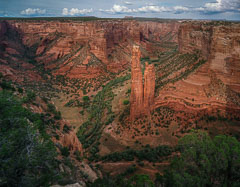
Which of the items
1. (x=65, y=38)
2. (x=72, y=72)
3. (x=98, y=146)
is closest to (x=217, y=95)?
(x=98, y=146)

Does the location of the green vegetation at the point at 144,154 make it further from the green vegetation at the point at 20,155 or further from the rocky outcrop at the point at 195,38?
the rocky outcrop at the point at 195,38

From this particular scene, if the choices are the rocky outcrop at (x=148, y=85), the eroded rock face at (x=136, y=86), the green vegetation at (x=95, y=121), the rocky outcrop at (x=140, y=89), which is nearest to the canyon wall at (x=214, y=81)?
the rocky outcrop at (x=148, y=85)

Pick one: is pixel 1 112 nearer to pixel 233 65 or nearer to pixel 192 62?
pixel 233 65

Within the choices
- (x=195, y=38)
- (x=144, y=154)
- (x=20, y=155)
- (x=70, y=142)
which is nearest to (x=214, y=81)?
(x=195, y=38)

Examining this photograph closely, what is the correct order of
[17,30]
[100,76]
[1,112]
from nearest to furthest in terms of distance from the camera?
1. [1,112]
2. [100,76]
3. [17,30]

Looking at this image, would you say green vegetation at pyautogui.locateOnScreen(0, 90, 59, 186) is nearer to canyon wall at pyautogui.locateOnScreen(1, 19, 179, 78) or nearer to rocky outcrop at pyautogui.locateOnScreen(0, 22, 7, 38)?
canyon wall at pyautogui.locateOnScreen(1, 19, 179, 78)
